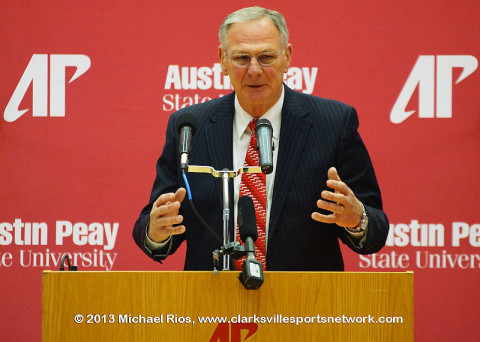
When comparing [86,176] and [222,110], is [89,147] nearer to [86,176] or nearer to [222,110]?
[86,176]

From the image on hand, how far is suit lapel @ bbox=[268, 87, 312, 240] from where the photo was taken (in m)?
2.34

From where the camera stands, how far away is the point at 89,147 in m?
3.68

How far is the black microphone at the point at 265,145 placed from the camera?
1.75 meters

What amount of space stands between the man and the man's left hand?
0.91 ft

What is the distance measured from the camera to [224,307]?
173cm

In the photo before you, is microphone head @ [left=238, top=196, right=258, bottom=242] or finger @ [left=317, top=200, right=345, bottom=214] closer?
microphone head @ [left=238, top=196, right=258, bottom=242]

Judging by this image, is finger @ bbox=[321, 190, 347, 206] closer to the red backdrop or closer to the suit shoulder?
the suit shoulder

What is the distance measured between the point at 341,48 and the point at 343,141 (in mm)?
1351

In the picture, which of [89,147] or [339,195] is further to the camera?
[89,147]

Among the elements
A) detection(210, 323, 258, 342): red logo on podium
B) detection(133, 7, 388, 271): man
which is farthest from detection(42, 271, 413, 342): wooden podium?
detection(133, 7, 388, 271): man

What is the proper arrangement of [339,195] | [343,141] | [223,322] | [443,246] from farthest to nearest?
[443,246] → [343,141] → [339,195] → [223,322]

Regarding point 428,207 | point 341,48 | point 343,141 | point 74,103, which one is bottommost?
point 428,207

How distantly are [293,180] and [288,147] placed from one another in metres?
0.13

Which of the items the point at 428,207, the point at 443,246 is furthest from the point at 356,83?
the point at 443,246
